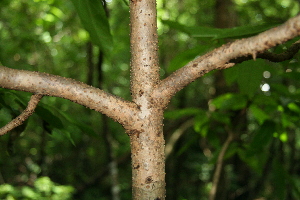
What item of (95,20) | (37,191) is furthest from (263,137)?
(37,191)

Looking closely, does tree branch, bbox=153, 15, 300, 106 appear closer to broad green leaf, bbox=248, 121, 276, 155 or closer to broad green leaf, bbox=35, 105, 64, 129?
broad green leaf, bbox=35, 105, 64, 129

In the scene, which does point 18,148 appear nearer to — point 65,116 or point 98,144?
point 98,144

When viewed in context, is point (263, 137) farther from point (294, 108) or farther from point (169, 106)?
point (169, 106)

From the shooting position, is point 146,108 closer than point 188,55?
Yes

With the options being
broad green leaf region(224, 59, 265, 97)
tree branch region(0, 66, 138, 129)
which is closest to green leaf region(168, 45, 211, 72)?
broad green leaf region(224, 59, 265, 97)

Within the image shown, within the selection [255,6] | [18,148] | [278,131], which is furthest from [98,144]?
[278,131]

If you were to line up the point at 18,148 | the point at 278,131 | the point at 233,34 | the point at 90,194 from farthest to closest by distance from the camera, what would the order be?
the point at 18,148 < the point at 90,194 < the point at 278,131 < the point at 233,34
